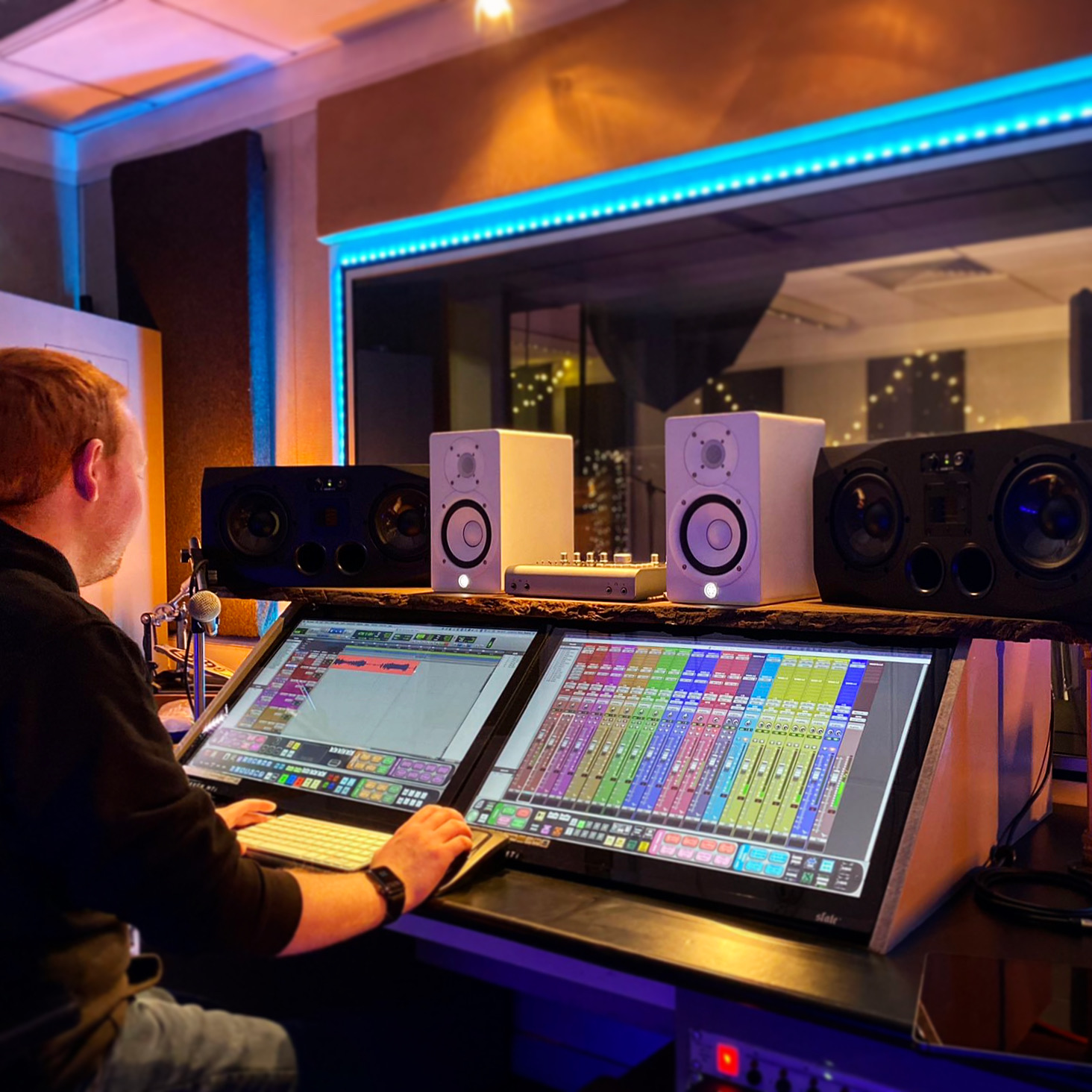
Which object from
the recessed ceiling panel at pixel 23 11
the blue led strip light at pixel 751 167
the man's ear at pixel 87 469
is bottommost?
the man's ear at pixel 87 469

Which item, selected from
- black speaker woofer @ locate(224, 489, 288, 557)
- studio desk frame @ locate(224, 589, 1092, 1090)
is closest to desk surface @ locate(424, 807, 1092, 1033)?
studio desk frame @ locate(224, 589, 1092, 1090)

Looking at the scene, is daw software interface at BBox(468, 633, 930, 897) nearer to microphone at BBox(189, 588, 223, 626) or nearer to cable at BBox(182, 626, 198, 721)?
microphone at BBox(189, 588, 223, 626)

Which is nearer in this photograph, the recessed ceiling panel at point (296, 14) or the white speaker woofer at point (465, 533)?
Result: the white speaker woofer at point (465, 533)

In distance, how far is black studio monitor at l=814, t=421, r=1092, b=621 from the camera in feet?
4.89

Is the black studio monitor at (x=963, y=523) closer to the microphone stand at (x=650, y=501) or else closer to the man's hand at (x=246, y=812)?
the man's hand at (x=246, y=812)

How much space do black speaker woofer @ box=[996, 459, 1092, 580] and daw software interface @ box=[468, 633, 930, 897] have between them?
213mm

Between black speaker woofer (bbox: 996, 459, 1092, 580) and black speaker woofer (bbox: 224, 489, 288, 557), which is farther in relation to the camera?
black speaker woofer (bbox: 224, 489, 288, 557)

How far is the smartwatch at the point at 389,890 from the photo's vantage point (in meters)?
1.38

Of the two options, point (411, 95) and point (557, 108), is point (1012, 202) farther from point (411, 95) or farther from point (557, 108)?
point (411, 95)

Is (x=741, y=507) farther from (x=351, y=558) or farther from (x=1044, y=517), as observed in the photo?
(x=351, y=558)

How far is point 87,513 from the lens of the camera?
1423 mm

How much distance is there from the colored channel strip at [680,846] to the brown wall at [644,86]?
A: 2.02m

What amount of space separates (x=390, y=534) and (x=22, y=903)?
3.96 ft

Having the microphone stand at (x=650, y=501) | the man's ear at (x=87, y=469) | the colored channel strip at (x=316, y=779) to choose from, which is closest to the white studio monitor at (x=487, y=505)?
the colored channel strip at (x=316, y=779)
